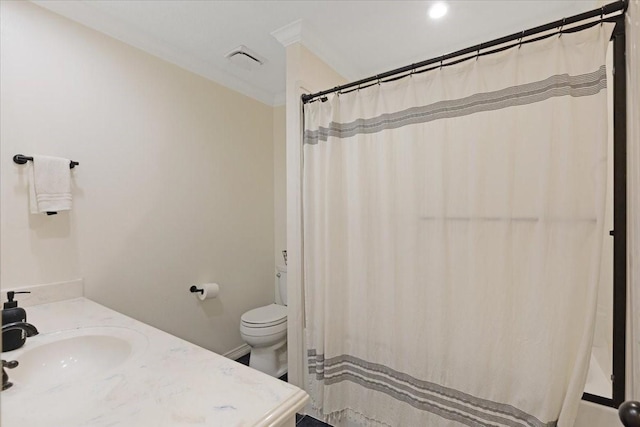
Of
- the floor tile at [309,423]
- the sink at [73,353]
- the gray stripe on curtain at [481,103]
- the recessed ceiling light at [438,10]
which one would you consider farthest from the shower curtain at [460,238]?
the sink at [73,353]

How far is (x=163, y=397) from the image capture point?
812mm

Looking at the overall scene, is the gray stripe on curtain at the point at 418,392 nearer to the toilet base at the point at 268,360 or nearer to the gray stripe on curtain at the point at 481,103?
the toilet base at the point at 268,360

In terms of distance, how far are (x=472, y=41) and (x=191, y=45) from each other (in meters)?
1.90

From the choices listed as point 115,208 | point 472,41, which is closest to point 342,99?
point 472,41

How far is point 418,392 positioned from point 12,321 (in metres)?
1.73

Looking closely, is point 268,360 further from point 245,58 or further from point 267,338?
point 245,58

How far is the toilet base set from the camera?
2.32 m

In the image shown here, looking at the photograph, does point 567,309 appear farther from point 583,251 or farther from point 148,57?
point 148,57

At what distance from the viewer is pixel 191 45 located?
6.86ft

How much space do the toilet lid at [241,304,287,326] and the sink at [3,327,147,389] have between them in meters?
1.15

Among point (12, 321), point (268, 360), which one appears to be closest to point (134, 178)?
point (12, 321)

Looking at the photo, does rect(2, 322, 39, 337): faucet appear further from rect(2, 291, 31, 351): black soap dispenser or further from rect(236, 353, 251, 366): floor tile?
rect(236, 353, 251, 366): floor tile

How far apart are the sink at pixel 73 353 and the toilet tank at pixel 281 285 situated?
5.37 feet

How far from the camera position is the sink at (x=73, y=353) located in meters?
1.07
